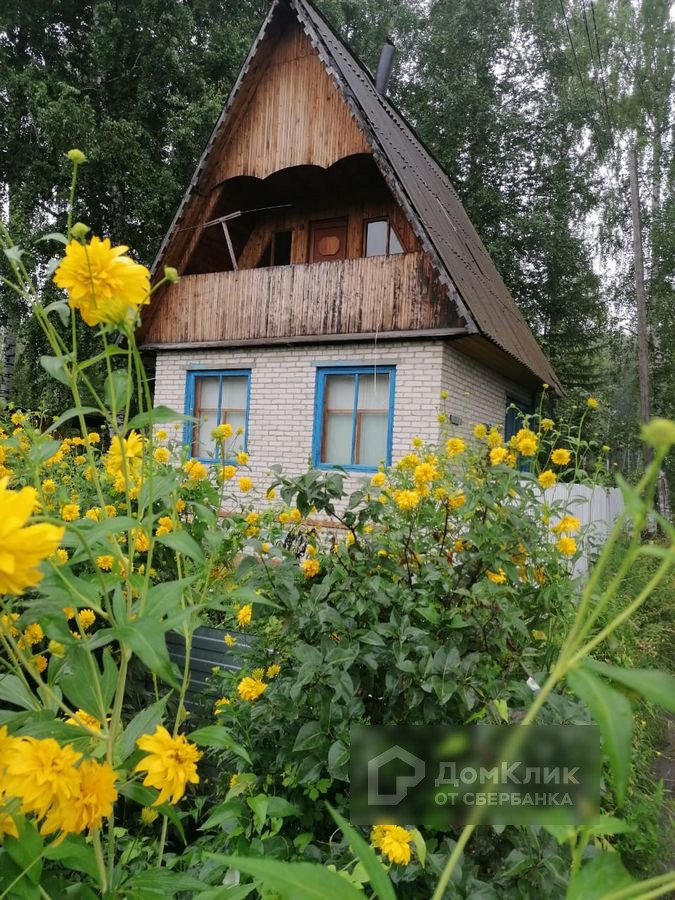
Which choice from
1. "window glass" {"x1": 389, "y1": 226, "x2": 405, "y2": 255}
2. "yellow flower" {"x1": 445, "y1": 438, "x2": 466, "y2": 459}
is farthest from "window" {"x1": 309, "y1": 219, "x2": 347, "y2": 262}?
"yellow flower" {"x1": 445, "y1": 438, "x2": 466, "y2": 459}

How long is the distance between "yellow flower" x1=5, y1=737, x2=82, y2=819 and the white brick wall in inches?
256

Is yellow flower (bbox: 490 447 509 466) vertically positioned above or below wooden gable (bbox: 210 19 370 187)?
below

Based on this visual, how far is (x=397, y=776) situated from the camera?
97 centimetres

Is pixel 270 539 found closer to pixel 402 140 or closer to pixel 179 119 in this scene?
pixel 402 140

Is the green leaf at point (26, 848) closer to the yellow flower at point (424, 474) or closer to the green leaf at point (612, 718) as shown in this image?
the green leaf at point (612, 718)

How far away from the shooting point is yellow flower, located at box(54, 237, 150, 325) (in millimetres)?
700

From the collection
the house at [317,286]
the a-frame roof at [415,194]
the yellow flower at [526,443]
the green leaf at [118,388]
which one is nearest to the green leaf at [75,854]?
the green leaf at [118,388]

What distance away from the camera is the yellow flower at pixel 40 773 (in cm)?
58

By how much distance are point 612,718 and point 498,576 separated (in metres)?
1.16

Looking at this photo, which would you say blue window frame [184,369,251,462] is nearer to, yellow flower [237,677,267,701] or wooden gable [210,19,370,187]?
wooden gable [210,19,370,187]

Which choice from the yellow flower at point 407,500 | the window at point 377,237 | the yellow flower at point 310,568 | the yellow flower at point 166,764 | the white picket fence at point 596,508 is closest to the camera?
the yellow flower at point 166,764

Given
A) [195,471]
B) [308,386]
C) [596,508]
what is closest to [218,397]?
[308,386]

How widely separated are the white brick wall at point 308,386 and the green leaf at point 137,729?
6.26 m

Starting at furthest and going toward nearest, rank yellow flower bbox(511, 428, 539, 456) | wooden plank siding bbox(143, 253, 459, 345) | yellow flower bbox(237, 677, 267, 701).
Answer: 1. wooden plank siding bbox(143, 253, 459, 345)
2. yellow flower bbox(511, 428, 539, 456)
3. yellow flower bbox(237, 677, 267, 701)
